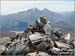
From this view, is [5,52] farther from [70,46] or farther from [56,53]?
[70,46]

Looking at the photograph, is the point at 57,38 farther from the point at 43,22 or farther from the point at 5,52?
the point at 5,52

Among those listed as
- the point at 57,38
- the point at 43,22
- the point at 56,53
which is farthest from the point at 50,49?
the point at 43,22

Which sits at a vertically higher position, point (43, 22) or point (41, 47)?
point (43, 22)

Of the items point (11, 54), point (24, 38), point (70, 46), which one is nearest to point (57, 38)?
point (70, 46)

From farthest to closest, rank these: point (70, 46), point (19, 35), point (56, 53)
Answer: point (19, 35)
point (70, 46)
point (56, 53)

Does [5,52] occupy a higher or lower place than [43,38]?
lower

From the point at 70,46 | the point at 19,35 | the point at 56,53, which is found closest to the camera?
the point at 56,53

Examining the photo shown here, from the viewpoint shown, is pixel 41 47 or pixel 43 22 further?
pixel 43 22
